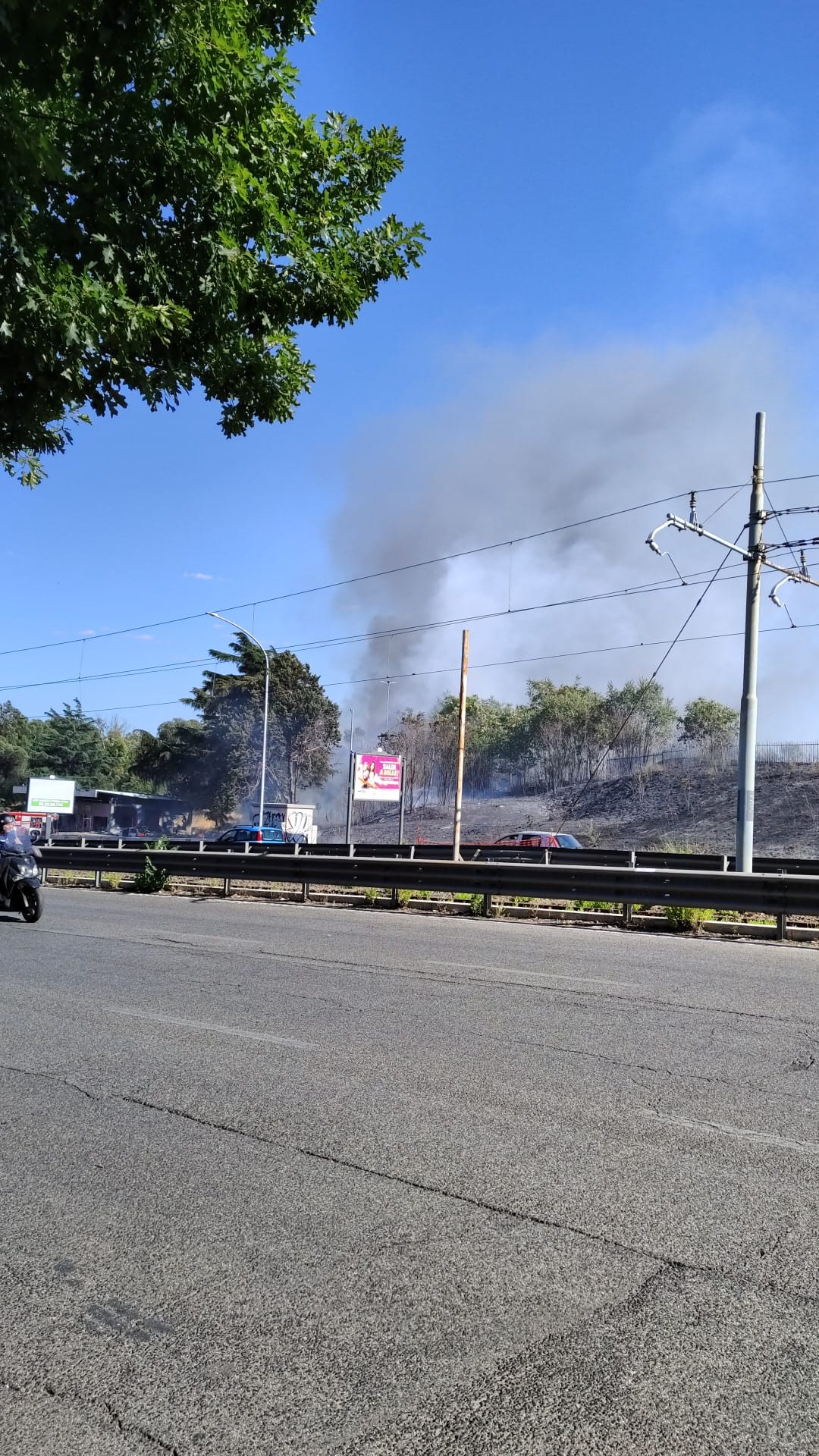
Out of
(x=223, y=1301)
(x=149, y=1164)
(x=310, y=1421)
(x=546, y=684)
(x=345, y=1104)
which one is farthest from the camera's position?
(x=546, y=684)

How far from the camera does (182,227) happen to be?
31.1 ft

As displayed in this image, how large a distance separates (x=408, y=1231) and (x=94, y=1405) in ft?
4.63

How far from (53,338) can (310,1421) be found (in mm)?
8033

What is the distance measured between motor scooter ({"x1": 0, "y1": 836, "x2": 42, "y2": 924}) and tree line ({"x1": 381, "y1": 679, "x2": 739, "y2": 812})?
59489 millimetres

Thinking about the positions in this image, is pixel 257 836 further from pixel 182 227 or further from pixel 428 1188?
pixel 428 1188

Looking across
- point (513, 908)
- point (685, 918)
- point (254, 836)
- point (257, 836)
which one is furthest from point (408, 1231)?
point (254, 836)

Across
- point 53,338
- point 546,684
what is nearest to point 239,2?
point 53,338

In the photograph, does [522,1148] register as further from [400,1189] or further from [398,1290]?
[398,1290]

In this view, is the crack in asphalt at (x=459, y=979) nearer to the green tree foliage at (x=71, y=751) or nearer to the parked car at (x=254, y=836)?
the parked car at (x=254, y=836)

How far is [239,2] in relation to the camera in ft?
27.5

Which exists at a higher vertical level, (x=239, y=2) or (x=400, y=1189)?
(x=239, y=2)

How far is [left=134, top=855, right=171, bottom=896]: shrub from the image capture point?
2295 centimetres

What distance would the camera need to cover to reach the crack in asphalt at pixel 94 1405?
8.90 feet

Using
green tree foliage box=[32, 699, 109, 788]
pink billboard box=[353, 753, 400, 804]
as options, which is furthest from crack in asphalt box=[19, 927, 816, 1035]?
green tree foliage box=[32, 699, 109, 788]
